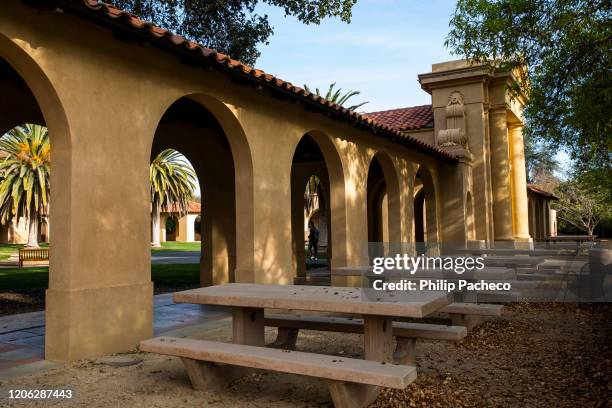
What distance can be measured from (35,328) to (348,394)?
5036 mm

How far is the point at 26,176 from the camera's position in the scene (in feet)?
92.6

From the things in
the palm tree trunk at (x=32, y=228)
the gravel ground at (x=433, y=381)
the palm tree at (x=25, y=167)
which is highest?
the palm tree at (x=25, y=167)

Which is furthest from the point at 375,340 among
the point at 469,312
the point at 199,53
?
the point at 199,53

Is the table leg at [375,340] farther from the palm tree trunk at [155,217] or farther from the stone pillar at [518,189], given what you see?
the palm tree trunk at [155,217]

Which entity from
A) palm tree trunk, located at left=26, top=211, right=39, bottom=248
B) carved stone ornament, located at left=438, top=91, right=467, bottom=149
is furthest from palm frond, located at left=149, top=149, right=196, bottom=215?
carved stone ornament, located at left=438, top=91, right=467, bottom=149

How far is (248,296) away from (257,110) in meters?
4.29

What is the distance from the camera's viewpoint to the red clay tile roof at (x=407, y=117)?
19.0 m

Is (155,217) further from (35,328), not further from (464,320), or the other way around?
(464,320)

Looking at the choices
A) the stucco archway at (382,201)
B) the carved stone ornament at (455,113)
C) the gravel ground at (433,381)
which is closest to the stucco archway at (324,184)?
the stucco archway at (382,201)

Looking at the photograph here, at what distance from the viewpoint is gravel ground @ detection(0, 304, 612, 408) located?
3.88 metres

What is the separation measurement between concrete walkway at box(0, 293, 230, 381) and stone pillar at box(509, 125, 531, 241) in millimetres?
15377

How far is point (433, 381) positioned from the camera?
4.36 metres

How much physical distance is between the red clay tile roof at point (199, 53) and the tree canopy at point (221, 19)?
4.88 metres

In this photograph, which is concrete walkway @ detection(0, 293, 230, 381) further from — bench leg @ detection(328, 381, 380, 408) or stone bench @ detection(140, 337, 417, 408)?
bench leg @ detection(328, 381, 380, 408)
